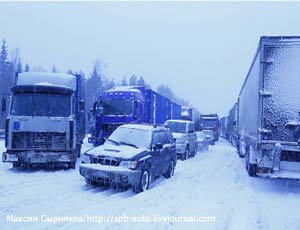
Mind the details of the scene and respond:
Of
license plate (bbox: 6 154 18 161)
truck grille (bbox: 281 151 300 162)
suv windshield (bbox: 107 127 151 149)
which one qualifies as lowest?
license plate (bbox: 6 154 18 161)

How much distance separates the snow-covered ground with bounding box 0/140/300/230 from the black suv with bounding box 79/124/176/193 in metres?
0.33

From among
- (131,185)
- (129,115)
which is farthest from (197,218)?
(129,115)

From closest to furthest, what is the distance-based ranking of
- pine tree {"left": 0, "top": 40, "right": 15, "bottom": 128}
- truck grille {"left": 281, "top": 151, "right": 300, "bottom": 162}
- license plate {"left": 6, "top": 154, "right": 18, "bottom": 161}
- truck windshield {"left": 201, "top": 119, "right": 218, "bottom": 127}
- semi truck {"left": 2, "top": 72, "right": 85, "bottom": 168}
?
1. truck grille {"left": 281, "top": 151, "right": 300, "bottom": 162}
2. license plate {"left": 6, "top": 154, "right": 18, "bottom": 161}
3. semi truck {"left": 2, "top": 72, "right": 85, "bottom": 168}
4. truck windshield {"left": 201, "top": 119, "right": 218, "bottom": 127}
5. pine tree {"left": 0, "top": 40, "right": 15, "bottom": 128}

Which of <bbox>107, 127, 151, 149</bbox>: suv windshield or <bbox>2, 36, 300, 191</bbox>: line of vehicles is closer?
<bbox>2, 36, 300, 191</bbox>: line of vehicles

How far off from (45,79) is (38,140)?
3034mm

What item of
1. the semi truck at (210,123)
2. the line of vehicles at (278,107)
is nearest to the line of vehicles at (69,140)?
the line of vehicles at (278,107)

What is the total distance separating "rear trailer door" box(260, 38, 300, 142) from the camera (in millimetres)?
8992

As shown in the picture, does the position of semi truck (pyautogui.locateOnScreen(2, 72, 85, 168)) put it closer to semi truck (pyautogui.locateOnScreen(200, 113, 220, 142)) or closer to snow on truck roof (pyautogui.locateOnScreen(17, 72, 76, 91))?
snow on truck roof (pyautogui.locateOnScreen(17, 72, 76, 91))

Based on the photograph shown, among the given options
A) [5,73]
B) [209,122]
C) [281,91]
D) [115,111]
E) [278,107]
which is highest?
[5,73]

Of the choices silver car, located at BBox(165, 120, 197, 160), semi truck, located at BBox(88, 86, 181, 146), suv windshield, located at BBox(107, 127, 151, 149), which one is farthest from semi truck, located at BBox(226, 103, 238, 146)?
suv windshield, located at BBox(107, 127, 151, 149)

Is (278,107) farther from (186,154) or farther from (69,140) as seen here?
(186,154)

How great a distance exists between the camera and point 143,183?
29.7ft

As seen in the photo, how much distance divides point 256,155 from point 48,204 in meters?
5.39

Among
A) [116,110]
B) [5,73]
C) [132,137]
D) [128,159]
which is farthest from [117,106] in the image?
[5,73]
